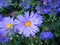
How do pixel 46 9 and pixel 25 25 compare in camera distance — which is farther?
pixel 46 9

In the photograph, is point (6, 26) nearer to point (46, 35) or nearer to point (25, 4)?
point (46, 35)

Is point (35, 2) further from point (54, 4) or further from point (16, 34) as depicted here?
point (16, 34)

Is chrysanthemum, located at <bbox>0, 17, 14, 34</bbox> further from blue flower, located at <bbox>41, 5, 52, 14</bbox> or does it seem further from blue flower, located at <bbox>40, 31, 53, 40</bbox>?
blue flower, located at <bbox>41, 5, 52, 14</bbox>

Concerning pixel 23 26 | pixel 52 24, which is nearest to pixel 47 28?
pixel 52 24

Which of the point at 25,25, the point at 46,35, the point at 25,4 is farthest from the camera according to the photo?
the point at 25,4

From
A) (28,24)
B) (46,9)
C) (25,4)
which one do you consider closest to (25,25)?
(28,24)

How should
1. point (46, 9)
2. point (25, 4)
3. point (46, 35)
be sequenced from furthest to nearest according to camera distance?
point (25, 4)
point (46, 9)
point (46, 35)

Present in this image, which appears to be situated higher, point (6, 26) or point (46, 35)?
point (6, 26)


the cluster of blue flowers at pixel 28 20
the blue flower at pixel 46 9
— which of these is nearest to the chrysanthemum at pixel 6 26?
the cluster of blue flowers at pixel 28 20

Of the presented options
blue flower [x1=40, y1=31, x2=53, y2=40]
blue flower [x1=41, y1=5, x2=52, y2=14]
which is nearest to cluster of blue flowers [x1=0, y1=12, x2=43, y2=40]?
blue flower [x1=40, y1=31, x2=53, y2=40]
